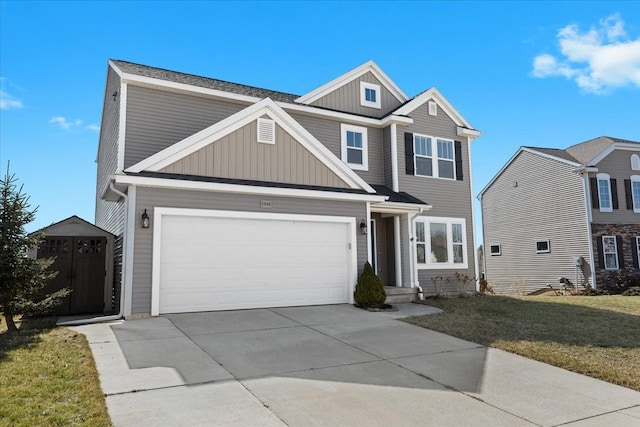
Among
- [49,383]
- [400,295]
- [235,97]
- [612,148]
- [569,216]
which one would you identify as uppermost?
[612,148]

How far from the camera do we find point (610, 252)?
69.7ft

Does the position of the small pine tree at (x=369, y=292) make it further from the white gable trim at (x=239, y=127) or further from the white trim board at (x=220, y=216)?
the white gable trim at (x=239, y=127)

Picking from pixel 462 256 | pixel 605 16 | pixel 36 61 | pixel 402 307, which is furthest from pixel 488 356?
pixel 36 61

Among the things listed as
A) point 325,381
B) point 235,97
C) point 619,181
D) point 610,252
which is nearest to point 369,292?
point 325,381

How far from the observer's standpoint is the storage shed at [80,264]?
36.3 ft

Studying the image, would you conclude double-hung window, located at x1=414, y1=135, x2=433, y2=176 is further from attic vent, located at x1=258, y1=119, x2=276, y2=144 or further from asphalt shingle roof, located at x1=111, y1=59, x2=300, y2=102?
attic vent, located at x1=258, y1=119, x2=276, y2=144

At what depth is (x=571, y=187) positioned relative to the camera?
72.0 feet

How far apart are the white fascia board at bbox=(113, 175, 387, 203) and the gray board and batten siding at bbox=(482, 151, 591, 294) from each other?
14207 millimetres

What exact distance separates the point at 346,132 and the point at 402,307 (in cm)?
651

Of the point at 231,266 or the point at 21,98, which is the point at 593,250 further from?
the point at 21,98

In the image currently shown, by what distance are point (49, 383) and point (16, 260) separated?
455 centimetres

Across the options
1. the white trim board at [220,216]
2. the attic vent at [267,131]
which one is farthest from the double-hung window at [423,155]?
the attic vent at [267,131]

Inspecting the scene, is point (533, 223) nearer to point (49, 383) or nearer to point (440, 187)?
point (440, 187)

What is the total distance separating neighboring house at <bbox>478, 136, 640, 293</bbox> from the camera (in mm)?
21172
